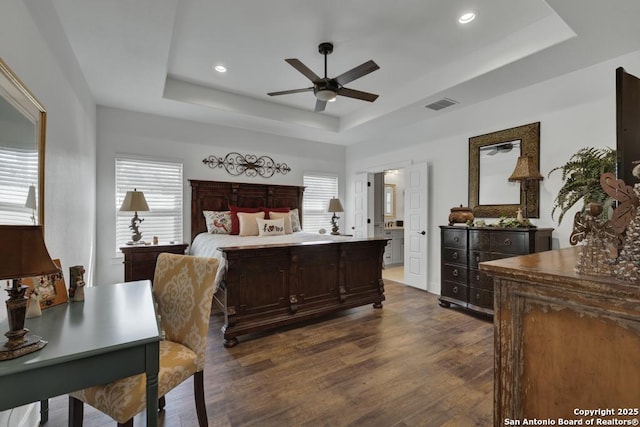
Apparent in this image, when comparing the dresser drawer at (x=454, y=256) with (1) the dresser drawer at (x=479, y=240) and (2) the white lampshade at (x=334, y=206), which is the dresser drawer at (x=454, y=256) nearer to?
(1) the dresser drawer at (x=479, y=240)

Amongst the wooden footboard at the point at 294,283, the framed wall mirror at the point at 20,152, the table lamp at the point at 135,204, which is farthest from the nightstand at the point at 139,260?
the framed wall mirror at the point at 20,152

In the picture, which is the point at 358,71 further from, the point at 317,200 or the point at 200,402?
the point at 317,200

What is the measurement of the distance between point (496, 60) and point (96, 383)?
4023 mm

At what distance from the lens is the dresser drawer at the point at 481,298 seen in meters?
3.40

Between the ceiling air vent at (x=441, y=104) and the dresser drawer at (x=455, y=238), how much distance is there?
1738mm

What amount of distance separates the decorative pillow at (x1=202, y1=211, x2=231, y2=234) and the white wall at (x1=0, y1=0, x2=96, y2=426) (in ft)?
5.20

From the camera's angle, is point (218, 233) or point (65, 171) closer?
point (65, 171)

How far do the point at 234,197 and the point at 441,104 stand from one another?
3.62 metres

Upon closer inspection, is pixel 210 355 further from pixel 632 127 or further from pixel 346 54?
pixel 346 54

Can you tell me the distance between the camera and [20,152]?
147cm

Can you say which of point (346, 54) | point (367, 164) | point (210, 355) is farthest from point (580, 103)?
point (210, 355)

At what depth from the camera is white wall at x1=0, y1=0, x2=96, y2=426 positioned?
152 cm

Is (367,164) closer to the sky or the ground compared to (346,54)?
closer to the ground

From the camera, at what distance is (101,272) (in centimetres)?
423
